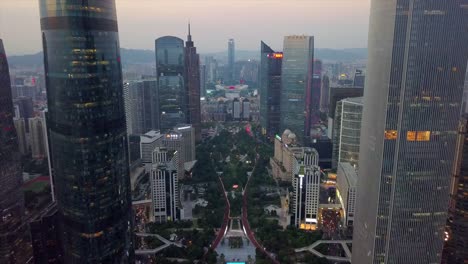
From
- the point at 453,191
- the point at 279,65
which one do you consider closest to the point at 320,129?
the point at 279,65

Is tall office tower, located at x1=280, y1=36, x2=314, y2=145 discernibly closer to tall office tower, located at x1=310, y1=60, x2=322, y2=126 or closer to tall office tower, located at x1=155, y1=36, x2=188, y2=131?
tall office tower, located at x1=310, y1=60, x2=322, y2=126

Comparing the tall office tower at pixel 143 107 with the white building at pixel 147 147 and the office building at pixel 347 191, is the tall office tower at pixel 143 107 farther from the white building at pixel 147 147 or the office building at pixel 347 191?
the office building at pixel 347 191

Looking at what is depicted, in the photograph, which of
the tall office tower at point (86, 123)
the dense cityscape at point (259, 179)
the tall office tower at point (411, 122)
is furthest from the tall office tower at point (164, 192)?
the tall office tower at point (411, 122)

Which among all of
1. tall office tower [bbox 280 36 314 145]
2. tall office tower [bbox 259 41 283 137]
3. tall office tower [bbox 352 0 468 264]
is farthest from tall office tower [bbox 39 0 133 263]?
tall office tower [bbox 259 41 283 137]

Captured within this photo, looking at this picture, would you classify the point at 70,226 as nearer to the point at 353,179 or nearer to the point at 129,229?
the point at 129,229

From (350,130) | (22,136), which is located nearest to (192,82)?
(22,136)

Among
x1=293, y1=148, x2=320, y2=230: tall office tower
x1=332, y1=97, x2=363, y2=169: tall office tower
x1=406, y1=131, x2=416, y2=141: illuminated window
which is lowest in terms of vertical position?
x1=293, y1=148, x2=320, y2=230: tall office tower
